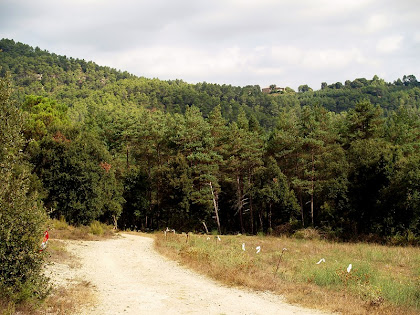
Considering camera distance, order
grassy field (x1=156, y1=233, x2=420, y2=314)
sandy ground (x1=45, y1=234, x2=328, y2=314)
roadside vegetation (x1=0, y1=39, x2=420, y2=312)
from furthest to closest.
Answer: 1. roadside vegetation (x1=0, y1=39, x2=420, y2=312)
2. grassy field (x1=156, y1=233, x2=420, y2=314)
3. sandy ground (x1=45, y1=234, x2=328, y2=314)

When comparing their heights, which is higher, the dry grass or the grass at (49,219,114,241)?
Answer: the dry grass

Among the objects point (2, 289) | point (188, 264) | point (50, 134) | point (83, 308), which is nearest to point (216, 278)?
point (188, 264)

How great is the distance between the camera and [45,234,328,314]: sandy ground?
9.35 metres

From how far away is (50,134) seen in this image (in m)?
33.6

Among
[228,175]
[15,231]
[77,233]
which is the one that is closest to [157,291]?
[15,231]

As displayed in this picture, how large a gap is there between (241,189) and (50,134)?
85.8 feet

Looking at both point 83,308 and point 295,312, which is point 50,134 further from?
point 295,312

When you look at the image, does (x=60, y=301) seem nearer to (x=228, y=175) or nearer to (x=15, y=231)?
(x=15, y=231)

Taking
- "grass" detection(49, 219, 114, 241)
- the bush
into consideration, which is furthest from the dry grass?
"grass" detection(49, 219, 114, 241)

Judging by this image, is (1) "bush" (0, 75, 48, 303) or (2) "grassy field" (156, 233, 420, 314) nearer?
(1) "bush" (0, 75, 48, 303)

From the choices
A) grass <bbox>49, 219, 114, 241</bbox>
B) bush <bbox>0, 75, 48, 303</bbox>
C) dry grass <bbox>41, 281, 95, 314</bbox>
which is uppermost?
bush <bbox>0, 75, 48, 303</bbox>

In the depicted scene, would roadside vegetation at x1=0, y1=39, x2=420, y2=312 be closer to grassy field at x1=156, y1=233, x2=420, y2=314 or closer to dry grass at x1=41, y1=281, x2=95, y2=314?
grassy field at x1=156, y1=233, x2=420, y2=314

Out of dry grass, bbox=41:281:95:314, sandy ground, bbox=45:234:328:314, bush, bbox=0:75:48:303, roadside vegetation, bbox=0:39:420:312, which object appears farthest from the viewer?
roadside vegetation, bbox=0:39:420:312

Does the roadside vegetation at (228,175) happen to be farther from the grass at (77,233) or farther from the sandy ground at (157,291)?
the sandy ground at (157,291)
